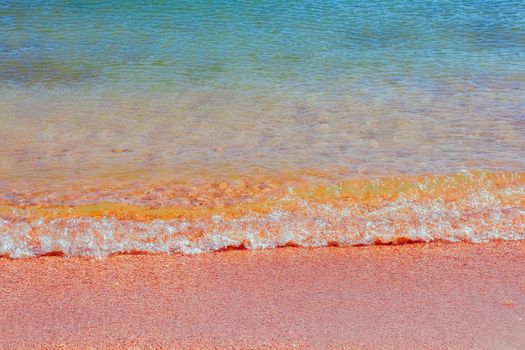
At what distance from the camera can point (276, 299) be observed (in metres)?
3.65

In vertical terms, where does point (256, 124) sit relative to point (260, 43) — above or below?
above

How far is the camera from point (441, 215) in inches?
183

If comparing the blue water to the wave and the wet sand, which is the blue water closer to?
the wave

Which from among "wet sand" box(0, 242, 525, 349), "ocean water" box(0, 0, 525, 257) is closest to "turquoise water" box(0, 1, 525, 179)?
"ocean water" box(0, 0, 525, 257)

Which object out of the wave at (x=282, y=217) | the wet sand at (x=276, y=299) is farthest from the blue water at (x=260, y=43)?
the wet sand at (x=276, y=299)

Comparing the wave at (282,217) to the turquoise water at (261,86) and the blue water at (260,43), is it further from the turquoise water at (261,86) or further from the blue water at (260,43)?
the blue water at (260,43)

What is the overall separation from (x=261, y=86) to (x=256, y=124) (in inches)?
39.8

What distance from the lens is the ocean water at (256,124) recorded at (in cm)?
458

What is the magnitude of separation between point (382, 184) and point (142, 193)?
166 centimetres

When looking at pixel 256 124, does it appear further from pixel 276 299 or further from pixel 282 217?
pixel 276 299

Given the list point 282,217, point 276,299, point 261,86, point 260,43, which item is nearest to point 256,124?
point 261,86

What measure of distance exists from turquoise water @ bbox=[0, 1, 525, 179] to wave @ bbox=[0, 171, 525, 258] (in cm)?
38

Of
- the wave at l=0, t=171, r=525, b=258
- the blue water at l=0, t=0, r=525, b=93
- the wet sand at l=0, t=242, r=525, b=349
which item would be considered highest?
the wet sand at l=0, t=242, r=525, b=349

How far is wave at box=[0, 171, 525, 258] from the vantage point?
4324mm
